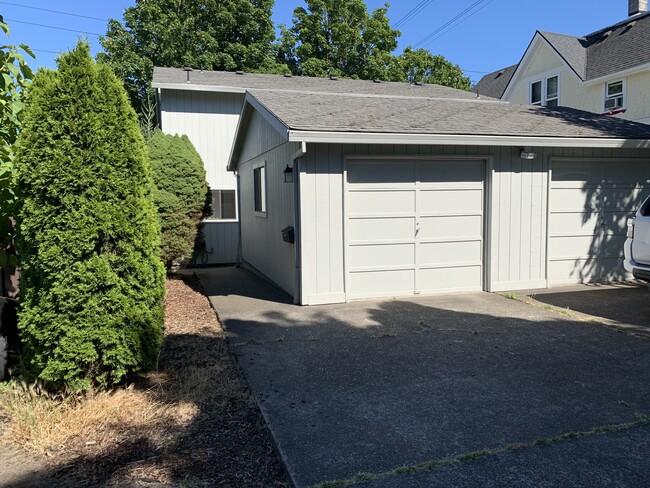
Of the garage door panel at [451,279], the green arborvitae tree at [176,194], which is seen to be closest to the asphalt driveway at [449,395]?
the garage door panel at [451,279]

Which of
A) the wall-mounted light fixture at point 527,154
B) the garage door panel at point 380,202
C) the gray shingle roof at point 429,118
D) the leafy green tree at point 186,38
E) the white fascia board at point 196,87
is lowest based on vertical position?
the garage door panel at point 380,202

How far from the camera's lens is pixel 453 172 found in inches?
312

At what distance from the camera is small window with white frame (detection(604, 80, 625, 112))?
675 inches

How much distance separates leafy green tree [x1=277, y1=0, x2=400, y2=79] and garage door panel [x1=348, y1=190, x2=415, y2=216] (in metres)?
21.1

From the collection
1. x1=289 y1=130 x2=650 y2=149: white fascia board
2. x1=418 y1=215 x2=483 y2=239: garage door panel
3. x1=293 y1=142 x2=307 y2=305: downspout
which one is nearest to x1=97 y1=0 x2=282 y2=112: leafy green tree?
x1=293 y1=142 x2=307 y2=305: downspout

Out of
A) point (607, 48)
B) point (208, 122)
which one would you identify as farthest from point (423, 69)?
point (208, 122)

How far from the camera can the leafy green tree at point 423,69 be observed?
29.2 metres

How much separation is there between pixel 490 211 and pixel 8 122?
665 centimetres

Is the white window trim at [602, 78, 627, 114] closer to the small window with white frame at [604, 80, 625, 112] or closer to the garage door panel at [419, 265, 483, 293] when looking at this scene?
the small window with white frame at [604, 80, 625, 112]

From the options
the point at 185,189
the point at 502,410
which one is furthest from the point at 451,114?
the point at 502,410

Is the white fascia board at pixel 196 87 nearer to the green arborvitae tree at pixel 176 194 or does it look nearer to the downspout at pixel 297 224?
the green arborvitae tree at pixel 176 194

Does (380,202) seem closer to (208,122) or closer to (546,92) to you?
(208,122)

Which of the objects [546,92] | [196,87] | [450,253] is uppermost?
[546,92]

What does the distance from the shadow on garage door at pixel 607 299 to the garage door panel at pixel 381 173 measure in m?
2.81
